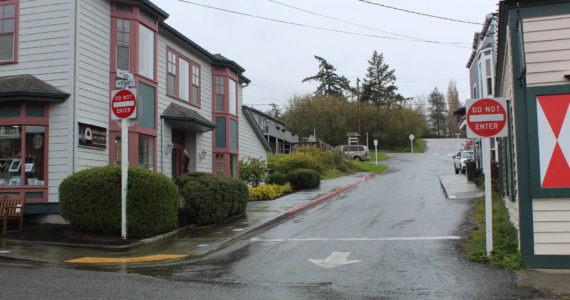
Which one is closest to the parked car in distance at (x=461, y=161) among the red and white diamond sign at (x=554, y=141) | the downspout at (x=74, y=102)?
the downspout at (x=74, y=102)

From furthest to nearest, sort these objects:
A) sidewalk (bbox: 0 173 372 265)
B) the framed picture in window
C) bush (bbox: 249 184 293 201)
Answer: bush (bbox: 249 184 293 201) → the framed picture in window → sidewalk (bbox: 0 173 372 265)

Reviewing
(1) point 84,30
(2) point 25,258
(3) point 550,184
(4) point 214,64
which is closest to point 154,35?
(1) point 84,30

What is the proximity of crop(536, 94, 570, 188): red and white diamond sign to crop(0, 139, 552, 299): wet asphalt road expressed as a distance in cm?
164

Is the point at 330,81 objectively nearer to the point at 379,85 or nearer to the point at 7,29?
the point at 379,85

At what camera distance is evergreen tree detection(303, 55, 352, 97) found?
253ft

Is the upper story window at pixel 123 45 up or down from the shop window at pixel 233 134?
up

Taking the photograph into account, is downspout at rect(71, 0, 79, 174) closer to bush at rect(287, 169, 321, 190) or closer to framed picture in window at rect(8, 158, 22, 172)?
framed picture in window at rect(8, 158, 22, 172)

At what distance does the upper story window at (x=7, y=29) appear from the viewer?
→ 1389 cm

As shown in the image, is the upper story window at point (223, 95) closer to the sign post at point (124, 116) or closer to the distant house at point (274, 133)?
the sign post at point (124, 116)

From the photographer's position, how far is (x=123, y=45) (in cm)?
1489

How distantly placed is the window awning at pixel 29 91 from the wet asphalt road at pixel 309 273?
5.17 meters

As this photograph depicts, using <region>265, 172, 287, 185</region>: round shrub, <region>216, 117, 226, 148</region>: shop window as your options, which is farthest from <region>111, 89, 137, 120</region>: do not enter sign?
<region>265, 172, 287, 185</region>: round shrub

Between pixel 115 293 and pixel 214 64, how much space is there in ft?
51.5

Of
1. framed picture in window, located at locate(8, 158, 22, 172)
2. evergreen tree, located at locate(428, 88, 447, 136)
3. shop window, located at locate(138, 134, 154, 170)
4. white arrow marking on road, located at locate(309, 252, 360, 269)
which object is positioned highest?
evergreen tree, located at locate(428, 88, 447, 136)
